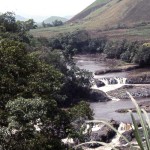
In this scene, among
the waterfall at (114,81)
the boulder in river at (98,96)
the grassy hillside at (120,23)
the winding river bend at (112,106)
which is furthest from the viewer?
the grassy hillside at (120,23)

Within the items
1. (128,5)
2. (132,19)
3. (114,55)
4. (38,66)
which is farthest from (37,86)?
(128,5)

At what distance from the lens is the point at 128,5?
132 m

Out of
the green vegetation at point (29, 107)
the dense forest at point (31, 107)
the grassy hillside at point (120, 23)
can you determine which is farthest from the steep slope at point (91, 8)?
the green vegetation at point (29, 107)

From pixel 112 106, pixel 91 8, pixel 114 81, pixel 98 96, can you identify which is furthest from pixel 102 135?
pixel 91 8

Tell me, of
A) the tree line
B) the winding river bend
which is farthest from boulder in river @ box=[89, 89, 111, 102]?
→ the tree line

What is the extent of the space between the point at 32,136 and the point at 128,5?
124 m

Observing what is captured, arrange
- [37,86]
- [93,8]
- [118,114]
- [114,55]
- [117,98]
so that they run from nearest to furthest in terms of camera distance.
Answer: [37,86] < [118,114] < [117,98] < [114,55] < [93,8]

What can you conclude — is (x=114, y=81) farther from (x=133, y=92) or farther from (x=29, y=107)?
(x=29, y=107)

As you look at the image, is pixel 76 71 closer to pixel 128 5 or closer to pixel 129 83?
pixel 129 83

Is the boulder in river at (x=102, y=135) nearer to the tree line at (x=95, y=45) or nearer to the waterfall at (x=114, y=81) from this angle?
the waterfall at (x=114, y=81)

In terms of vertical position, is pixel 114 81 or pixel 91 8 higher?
pixel 91 8

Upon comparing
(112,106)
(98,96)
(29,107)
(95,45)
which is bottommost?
(112,106)

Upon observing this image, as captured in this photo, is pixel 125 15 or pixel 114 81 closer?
pixel 114 81

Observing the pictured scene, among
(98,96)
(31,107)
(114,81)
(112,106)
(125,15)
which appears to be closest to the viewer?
(31,107)
